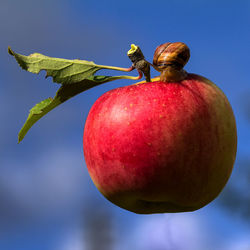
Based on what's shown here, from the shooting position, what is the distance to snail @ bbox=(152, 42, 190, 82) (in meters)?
3.20

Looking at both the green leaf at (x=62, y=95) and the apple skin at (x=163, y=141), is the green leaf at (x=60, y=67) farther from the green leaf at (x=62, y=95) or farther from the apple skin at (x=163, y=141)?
the apple skin at (x=163, y=141)

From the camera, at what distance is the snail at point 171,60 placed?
3.20 meters

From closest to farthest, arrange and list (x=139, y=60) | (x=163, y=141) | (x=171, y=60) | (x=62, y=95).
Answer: (x=163, y=141)
(x=171, y=60)
(x=139, y=60)
(x=62, y=95)

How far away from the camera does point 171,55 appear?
10.7ft

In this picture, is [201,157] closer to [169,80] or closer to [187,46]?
[169,80]

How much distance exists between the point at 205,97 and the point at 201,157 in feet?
1.19

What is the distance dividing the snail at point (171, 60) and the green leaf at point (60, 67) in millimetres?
277

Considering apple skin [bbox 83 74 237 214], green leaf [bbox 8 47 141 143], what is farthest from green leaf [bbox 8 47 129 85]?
apple skin [bbox 83 74 237 214]

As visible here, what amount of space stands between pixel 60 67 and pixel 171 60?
28.2 inches

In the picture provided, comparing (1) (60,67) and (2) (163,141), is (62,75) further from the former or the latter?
(2) (163,141)

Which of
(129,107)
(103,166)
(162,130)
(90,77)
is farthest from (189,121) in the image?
(90,77)

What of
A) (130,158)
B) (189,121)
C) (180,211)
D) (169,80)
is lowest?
(180,211)

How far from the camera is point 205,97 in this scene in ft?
10.3

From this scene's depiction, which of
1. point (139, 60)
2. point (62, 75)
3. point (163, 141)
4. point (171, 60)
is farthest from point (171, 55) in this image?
point (62, 75)
